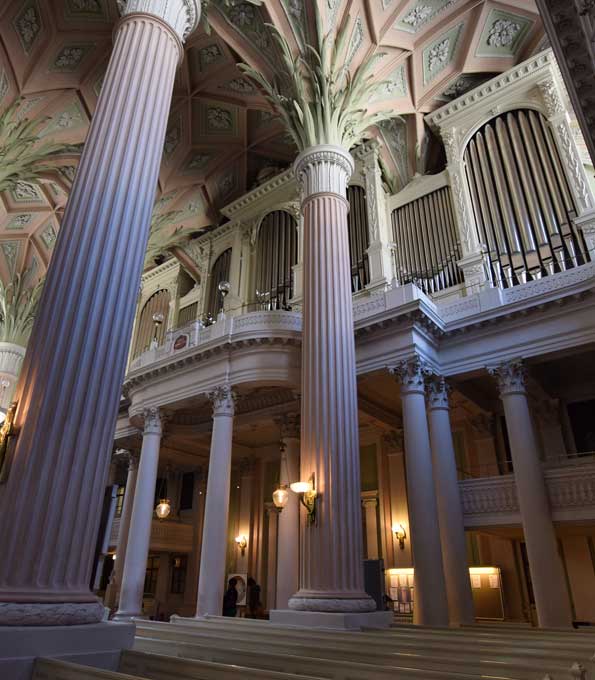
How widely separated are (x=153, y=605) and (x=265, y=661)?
16.9m

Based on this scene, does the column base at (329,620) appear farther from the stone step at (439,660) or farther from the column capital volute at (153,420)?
the column capital volute at (153,420)

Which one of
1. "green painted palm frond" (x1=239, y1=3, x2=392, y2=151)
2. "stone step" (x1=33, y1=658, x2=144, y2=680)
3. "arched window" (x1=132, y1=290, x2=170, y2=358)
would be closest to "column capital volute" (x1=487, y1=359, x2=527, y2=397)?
"green painted palm frond" (x1=239, y1=3, x2=392, y2=151)

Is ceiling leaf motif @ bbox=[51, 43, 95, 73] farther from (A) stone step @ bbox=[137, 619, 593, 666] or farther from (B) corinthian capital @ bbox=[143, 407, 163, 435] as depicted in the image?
(A) stone step @ bbox=[137, 619, 593, 666]

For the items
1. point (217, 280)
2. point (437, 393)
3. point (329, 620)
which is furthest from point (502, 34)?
point (329, 620)

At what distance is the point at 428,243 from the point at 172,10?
915 centimetres

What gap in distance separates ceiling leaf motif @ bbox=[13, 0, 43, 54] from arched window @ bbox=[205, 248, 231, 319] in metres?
8.48

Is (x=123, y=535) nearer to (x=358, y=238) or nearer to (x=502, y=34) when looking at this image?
(x=358, y=238)

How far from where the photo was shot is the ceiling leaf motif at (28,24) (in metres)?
12.4

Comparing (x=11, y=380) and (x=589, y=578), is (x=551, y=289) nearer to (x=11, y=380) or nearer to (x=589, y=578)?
(x=589, y=578)

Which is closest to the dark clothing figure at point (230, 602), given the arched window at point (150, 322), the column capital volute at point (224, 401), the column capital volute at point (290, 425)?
the column capital volute at point (290, 425)

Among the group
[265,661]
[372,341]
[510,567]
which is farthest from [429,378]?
[265,661]

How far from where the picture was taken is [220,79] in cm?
1542

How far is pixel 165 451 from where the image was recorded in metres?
18.3

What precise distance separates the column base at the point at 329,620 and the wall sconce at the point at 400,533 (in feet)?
21.8
